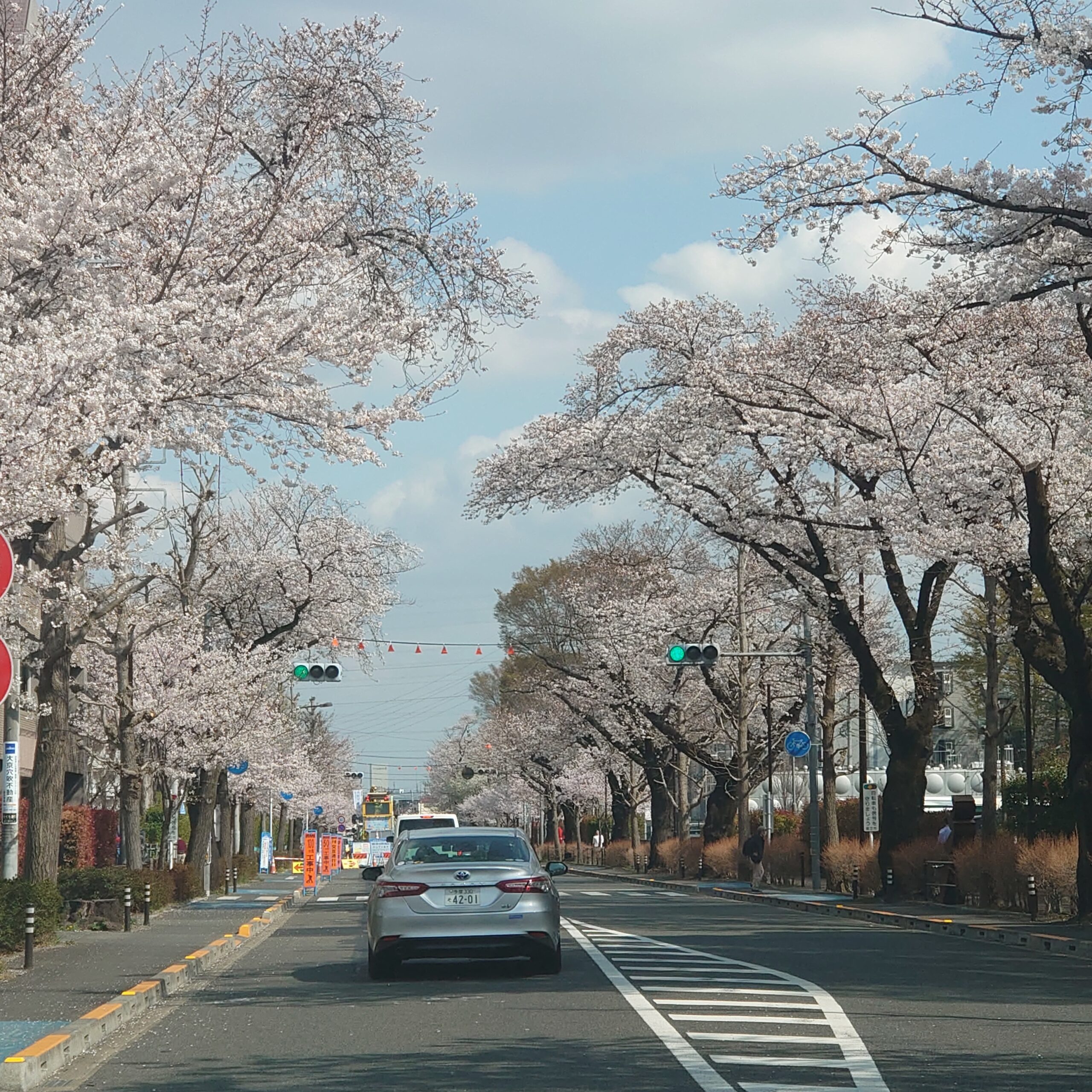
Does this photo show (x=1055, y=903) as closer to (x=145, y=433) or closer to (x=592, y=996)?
(x=592, y=996)

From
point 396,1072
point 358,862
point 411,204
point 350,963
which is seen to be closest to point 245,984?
point 350,963

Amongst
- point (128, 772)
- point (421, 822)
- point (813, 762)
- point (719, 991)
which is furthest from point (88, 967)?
point (421, 822)

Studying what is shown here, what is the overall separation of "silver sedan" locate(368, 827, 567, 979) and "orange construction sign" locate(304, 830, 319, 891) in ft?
91.6

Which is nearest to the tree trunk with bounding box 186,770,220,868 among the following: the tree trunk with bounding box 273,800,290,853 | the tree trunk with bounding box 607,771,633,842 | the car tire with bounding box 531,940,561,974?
the car tire with bounding box 531,940,561,974

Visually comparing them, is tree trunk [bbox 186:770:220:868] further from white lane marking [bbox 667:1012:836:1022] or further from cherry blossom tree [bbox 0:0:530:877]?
white lane marking [bbox 667:1012:836:1022]

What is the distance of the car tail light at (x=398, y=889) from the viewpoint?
566 inches

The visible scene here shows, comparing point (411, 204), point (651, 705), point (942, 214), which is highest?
point (411, 204)

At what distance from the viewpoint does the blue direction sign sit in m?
35.3

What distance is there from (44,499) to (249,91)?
6.83m

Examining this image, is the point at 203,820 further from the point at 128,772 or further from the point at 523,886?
the point at 523,886

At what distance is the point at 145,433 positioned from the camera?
1587 cm

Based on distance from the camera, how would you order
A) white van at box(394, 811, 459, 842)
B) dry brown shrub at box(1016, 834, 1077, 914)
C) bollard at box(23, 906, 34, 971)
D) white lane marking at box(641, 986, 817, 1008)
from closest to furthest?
white lane marking at box(641, 986, 817, 1008)
bollard at box(23, 906, 34, 971)
dry brown shrub at box(1016, 834, 1077, 914)
white van at box(394, 811, 459, 842)

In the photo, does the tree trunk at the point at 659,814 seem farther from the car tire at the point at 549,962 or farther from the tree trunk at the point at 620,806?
the car tire at the point at 549,962

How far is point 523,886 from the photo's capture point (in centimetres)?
1438
